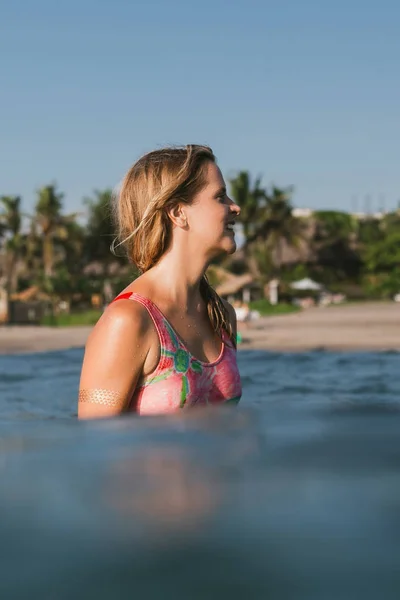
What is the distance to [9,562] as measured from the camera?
0.59 metres

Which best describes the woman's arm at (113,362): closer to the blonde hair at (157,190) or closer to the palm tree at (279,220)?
the blonde hair at (157,190)

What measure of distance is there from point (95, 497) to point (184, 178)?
1.99 m

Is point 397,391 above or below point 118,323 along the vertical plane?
below

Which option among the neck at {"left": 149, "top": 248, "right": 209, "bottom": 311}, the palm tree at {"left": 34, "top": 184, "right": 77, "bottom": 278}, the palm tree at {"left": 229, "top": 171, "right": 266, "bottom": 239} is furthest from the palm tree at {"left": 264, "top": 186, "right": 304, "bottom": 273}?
the neck at {"left": 149, "top": 248, "right": 209, "bottom": 311}

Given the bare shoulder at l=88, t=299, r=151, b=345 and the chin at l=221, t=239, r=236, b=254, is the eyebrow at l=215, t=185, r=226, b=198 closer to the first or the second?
the chin at l=221, t=239, r=236, b=254

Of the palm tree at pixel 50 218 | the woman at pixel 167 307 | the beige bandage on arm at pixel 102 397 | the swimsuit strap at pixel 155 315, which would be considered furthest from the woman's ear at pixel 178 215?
the palm tree at pixel 50 218

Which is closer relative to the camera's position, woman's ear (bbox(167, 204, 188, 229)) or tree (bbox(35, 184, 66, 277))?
woman's ear (bbox(167, 204, 188, 229))

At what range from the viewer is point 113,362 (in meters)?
2.39

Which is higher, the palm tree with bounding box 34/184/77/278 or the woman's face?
the woman's face

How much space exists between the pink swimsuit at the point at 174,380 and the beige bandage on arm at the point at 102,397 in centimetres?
11

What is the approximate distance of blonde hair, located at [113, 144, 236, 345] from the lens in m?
2.64

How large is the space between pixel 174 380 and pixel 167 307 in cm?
24

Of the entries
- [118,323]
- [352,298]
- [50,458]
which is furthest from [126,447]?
[352,298]

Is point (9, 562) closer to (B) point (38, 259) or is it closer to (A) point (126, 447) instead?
(A) point (126, 447)
